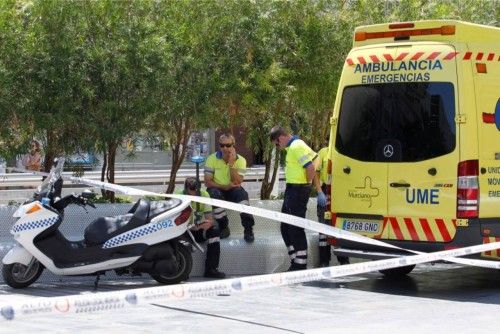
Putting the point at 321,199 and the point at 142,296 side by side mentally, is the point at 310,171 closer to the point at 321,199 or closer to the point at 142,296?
the point at 321,199

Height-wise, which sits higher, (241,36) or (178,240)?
(241,36)

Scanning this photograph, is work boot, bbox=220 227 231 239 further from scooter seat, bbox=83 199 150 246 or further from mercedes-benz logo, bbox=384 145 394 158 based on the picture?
mercedes-benz logo, bbox=384 145 394 158

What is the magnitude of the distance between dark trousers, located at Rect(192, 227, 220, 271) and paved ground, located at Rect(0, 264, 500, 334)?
90 centimetres

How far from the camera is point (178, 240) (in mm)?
10445

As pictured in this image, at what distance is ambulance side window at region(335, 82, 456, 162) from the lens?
984 centimetres

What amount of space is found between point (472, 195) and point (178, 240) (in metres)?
3.07

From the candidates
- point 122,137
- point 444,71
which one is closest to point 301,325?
point 444,71

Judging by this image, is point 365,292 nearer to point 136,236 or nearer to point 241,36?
point 136,236

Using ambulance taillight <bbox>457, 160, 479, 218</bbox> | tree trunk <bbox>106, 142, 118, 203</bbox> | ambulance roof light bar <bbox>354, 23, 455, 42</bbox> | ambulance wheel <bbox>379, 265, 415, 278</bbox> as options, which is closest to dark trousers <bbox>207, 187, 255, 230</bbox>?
tree trunk <bbox>106, 142, 118, 203</bbox>

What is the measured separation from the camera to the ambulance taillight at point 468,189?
9.65m

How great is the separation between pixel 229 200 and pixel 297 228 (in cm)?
95

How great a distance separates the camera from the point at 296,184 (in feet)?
37.0

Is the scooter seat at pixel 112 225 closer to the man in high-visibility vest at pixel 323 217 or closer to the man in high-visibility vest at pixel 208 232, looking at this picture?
the man in high-visibility vest at pixel 208 232

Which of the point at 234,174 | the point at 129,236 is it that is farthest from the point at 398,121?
the point at 129,236
